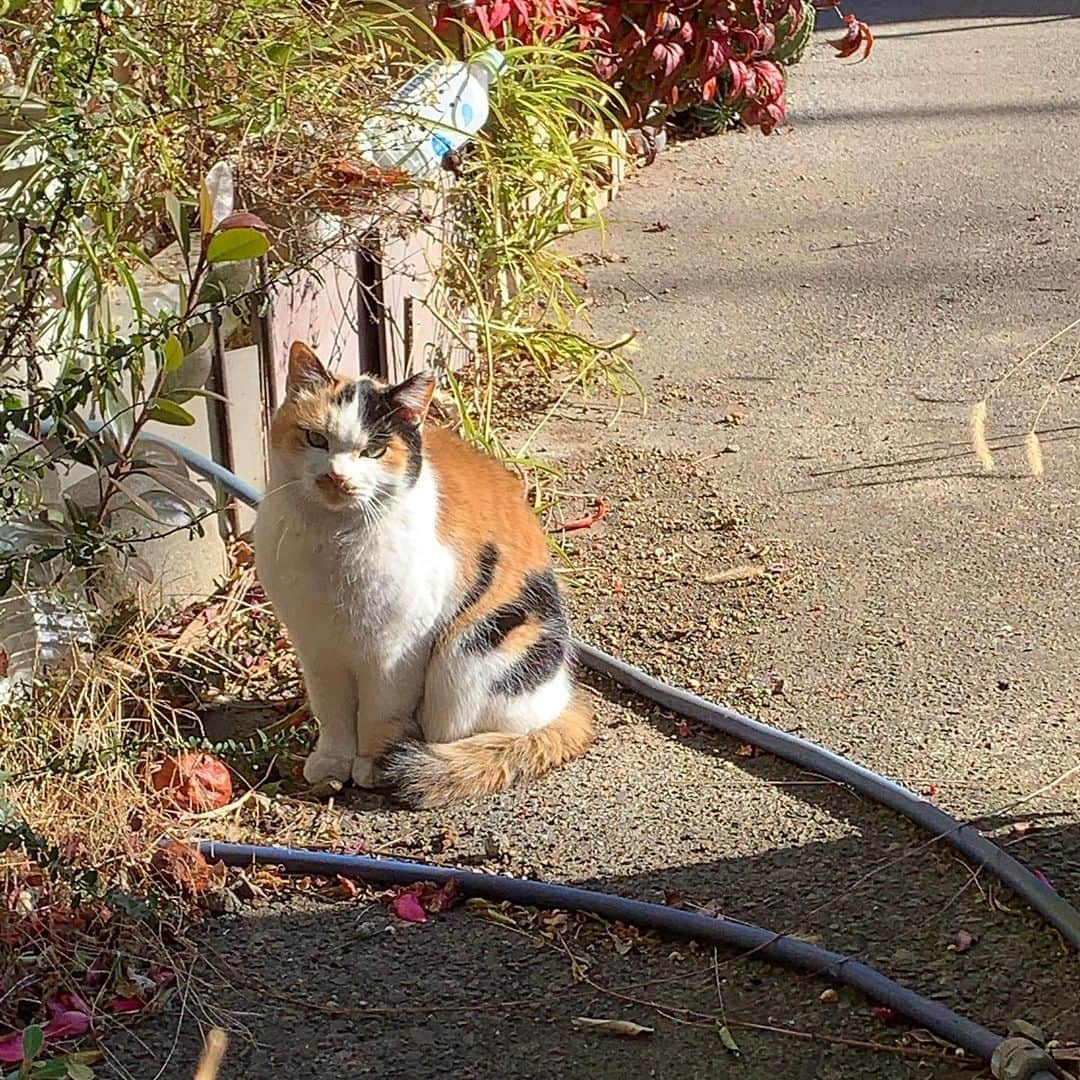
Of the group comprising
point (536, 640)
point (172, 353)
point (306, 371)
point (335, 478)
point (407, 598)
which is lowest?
point (536, 640)

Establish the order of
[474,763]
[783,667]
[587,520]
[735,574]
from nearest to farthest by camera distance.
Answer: [474,763]
[783,667]
[735,574]
[587,520]

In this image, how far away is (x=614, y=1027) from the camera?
2.20 m

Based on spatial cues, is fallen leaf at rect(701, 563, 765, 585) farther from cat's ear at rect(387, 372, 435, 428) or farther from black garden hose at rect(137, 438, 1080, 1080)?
cat's ear at rect(387, 372, 435, 428)

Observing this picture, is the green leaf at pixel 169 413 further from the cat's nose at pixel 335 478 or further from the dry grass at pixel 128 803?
the dry grass at pixel 128 803

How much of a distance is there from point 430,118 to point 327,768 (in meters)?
1.92

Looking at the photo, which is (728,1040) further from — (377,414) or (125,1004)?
(377,414)

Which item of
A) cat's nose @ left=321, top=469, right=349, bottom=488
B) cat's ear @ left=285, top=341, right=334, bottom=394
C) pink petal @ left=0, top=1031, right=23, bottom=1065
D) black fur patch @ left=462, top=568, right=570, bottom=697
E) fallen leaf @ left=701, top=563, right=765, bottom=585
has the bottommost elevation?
fallen leaf @ left=701, top=563, right=765, bottom=585

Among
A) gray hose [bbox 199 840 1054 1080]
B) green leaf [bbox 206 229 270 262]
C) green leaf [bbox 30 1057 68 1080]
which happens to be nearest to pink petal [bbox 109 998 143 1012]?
gray hose [bbox 199 840 1054 1080]

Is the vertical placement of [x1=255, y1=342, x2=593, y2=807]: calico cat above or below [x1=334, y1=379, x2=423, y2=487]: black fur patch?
below

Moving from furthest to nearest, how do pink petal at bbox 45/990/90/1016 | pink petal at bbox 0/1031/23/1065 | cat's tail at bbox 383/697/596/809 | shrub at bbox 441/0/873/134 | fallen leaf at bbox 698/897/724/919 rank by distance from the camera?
1. shrub at bbox 441/0/873/134
2. cat's tail at bbox 383/697/596/809
3. fallen leaf at bbox 698/897/724/919
4. pink petal at bbox 45/990/90/1016
5. pink petal at bbox 0/1031/23/1065

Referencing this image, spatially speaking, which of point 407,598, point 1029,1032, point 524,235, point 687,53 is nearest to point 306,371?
point 407,598

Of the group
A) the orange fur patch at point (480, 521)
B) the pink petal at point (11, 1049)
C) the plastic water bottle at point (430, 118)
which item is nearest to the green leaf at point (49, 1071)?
the pink petal at point (11, 1049)

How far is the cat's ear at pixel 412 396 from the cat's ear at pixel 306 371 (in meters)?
0.12

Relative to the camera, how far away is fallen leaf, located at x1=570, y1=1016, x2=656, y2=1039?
7.17 ft
